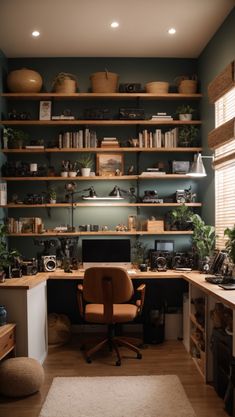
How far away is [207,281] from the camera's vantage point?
12.9 feet

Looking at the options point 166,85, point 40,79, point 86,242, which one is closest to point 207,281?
point 86,242

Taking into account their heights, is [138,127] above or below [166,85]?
below

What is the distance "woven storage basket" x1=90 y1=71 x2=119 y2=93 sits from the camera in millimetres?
5262

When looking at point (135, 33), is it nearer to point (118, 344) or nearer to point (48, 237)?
point (48, 237)

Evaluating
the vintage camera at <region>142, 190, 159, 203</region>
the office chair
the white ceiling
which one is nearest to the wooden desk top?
the office chair

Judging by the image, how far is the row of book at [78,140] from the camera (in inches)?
209

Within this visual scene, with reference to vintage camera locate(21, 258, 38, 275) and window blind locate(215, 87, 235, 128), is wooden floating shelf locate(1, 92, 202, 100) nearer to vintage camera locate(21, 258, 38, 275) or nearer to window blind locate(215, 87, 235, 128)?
window blind locate(215, 87, 235, 128)

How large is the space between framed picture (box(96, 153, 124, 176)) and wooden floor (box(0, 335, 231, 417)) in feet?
6.57

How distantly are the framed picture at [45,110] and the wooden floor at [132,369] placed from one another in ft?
8.69

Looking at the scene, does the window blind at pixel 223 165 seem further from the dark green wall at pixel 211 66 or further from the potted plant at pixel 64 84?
the potted plant at pixel 64 84

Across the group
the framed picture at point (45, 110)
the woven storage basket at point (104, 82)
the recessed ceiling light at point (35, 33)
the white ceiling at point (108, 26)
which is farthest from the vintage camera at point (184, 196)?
the recessed ceiling light at point (35, 33)

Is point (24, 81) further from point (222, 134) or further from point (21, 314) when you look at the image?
point (21, 314)

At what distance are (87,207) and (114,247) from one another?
2.17 feet

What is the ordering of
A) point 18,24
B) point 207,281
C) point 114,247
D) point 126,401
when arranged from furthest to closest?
point 114,247 < point 18,24 < point 207,281 < point 126,401
